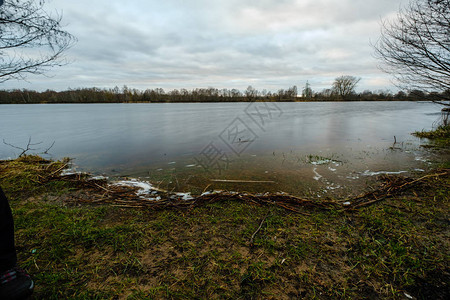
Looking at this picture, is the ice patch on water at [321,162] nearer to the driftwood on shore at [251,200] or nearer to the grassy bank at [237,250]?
the driftwood on shore at [251,200]

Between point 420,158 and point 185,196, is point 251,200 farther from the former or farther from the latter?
point 420,158

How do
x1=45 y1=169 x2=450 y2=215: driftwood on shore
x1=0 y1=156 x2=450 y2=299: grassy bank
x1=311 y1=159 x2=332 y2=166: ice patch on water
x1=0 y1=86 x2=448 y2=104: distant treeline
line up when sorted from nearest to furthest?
1. x1=0 y1=156 x2=450 y2=299: grassy bank
2. x1=45 y1=169 x2=450 y2=215: driftwood on shore
3. x1=311 y1=159 x2=332 y2=166: ice patch on water
4. x1=0 y1=86 x2=448 y2=104: distant treeline

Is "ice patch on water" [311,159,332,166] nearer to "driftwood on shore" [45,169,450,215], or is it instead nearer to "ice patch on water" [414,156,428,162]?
"driftwood on shore" [45,169,450,215]

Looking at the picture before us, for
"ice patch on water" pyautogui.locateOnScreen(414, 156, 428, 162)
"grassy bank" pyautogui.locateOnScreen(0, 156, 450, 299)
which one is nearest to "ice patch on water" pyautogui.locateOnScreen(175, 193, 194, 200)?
"grassy bank" pyautogui.locateOnScreen(0, 156, 450, 299)

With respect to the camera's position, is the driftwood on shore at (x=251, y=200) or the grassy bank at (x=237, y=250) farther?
the driftwood on shore at (x=251, y=200)

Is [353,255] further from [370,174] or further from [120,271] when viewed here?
[370,174]

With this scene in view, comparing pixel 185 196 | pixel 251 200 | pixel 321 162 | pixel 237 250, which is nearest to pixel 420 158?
pixel 321 162

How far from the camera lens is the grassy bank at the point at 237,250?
1789 millimetres

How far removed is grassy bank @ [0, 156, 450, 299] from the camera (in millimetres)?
1789

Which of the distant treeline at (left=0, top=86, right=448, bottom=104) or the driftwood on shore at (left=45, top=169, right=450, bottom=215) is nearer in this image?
the driftwood on shore at (left=45, top=169, right=450, bottom=215)

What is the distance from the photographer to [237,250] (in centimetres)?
228

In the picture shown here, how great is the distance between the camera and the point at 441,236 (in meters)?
2.42

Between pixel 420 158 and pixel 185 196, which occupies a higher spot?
pixel 420 158

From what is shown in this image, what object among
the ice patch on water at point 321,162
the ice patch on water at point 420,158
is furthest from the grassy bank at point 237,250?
the ice patch on water at point 420,158
